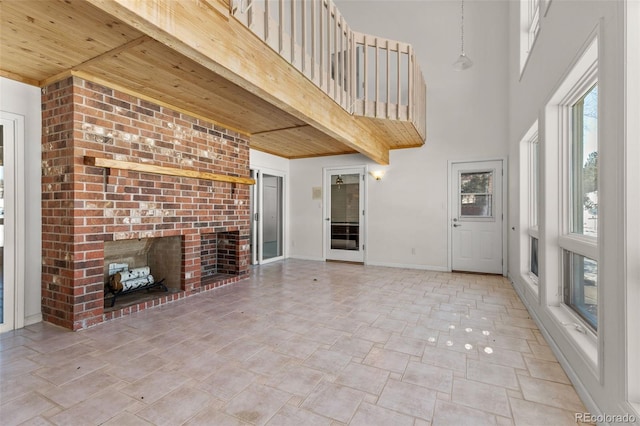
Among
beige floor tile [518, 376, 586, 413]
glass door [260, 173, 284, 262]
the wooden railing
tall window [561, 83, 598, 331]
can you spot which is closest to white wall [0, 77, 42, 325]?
the wooden railing

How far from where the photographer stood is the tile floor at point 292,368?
5.49 ft

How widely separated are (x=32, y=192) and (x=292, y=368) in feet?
9.69

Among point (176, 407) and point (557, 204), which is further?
point (557, 204)

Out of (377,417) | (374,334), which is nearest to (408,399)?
(377,417)

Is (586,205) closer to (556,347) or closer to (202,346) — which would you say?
(556,347)

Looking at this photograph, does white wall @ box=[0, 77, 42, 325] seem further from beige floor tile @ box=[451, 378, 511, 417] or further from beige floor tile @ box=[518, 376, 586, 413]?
beige floor tile @ box=[518, 376, 586, 413]

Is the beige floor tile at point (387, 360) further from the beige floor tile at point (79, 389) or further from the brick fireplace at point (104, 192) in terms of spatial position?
the brick fireplace at point (104, 192)

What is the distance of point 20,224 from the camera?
2.82 meters

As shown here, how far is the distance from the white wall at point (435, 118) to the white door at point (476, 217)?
0.17m

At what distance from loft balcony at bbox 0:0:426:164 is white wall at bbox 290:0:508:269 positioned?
150cm

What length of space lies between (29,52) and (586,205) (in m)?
4.35

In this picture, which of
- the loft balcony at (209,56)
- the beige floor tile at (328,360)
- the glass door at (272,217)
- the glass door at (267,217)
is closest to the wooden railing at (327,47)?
the loft balcony at (209,56)

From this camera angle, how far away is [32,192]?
2902 millimetres

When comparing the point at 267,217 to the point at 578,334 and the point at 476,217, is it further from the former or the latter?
the point at 578,334
